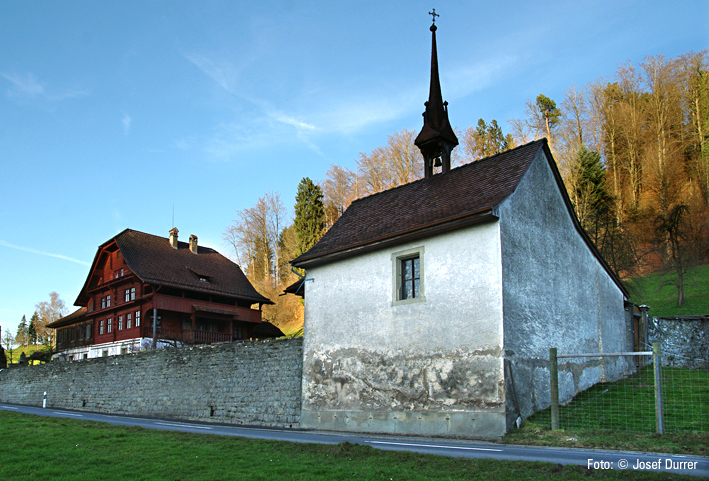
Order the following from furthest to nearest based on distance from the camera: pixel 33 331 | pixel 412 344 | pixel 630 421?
1. pixel 33 331
2. pixel 412 344
3. pixel 630 421

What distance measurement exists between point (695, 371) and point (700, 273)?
67.3 feet

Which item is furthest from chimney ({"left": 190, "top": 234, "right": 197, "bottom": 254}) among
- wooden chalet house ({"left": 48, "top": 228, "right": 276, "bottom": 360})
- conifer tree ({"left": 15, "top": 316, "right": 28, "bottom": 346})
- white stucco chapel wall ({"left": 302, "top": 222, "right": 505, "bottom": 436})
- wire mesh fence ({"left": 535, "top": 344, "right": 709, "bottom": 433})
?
conifer tree ({"left": 15, "top": 316, "right": 28, "bottom": 346})

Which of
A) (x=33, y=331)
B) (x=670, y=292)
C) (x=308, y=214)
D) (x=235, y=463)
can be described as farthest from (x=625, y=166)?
(x=33, y=331)

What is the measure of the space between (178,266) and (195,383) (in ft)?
63.5

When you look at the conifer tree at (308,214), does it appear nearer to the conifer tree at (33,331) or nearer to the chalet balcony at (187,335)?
the chalet balcony at (187,335)

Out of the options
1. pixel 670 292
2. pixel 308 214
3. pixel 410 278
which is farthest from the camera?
pixel 308 214

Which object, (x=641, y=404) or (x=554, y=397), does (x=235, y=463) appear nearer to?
(x=554, y=397)

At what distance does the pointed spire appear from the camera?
18641 millimetres

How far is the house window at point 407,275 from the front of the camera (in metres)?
14.4

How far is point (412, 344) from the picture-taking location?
46.2 feet

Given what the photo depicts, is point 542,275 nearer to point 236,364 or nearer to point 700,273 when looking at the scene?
point 236,364

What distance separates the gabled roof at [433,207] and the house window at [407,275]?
0.41 m

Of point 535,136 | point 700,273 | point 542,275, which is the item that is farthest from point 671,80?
point 542,275

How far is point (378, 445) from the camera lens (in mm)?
10805
